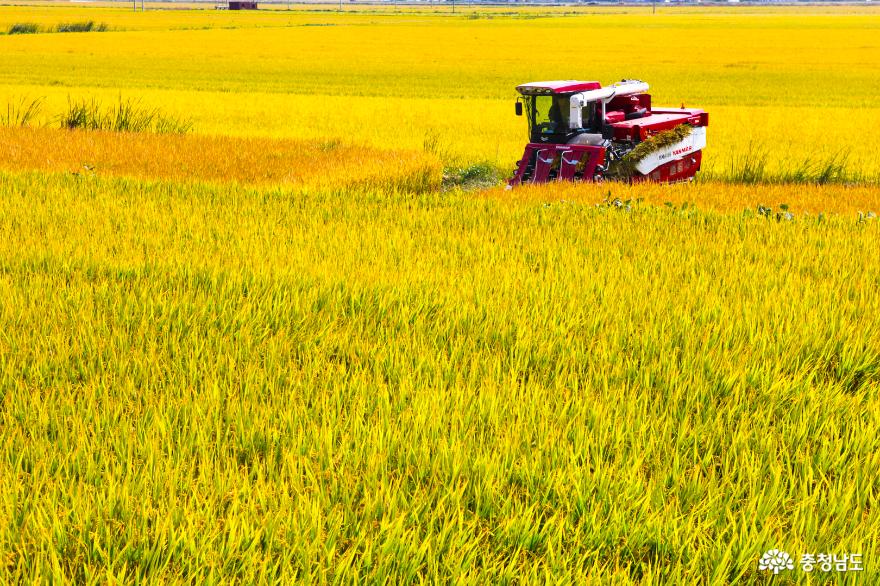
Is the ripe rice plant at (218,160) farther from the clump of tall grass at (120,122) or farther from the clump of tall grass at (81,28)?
the clump of tall grass at (81,28)

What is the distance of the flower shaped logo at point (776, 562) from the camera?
216 centimetres

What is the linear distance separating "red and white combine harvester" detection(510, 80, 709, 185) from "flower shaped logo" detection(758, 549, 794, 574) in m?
8.73

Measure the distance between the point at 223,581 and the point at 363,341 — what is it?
7.00ft

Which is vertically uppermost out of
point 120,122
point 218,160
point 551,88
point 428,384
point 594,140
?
point 551,88

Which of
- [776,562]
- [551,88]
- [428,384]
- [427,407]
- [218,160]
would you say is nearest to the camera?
[776,562]

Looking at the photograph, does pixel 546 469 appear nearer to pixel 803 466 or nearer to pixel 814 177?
pixel 803 466

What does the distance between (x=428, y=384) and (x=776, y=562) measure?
5.40 ft

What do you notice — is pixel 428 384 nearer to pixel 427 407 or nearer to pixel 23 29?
pixel 427 407

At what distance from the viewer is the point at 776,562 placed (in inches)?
85.3

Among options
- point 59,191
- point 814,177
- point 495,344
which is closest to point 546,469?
point 495,344

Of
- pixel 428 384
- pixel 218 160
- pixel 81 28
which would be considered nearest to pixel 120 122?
pixel 218 160

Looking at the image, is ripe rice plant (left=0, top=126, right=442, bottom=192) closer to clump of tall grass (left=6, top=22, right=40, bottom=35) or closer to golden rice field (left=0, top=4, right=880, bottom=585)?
golden rice field (left=0, top=4, right=880, bottom=585)

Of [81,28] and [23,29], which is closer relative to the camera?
[23,29]

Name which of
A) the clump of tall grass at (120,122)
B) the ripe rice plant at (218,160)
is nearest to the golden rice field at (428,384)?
the ripe rice plant at (218,160)
